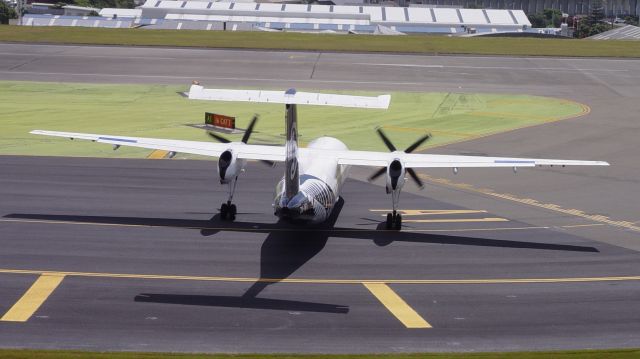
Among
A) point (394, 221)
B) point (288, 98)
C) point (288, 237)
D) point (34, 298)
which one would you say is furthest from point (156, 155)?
point (34, 298)

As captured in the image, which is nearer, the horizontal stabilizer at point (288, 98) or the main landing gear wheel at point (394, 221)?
the horizontal stabilizer at point (288, 98)

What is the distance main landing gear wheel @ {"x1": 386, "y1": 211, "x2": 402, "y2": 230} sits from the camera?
126 ft

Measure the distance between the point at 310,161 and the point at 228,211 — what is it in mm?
4133

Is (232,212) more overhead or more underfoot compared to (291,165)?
more underfoot

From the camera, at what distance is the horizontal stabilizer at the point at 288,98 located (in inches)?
1236

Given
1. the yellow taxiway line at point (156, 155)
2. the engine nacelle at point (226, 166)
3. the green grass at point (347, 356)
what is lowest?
the yellow taxiway line at point (156, 155)

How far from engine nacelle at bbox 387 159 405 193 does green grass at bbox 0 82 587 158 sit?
22.6 m

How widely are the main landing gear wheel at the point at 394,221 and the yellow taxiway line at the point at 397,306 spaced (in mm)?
7872

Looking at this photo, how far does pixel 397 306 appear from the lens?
2831 cm

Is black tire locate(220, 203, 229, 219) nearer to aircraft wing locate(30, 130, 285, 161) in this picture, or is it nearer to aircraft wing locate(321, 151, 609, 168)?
aircraft wing locate(30, 130, 285, 161)

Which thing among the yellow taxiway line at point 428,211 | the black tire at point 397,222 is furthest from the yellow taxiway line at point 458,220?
the black tire at point 397,222

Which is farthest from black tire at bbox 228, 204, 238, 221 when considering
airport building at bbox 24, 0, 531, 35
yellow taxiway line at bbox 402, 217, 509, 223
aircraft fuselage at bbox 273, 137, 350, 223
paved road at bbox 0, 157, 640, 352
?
airport building at bbox 24, 0, 531, 35

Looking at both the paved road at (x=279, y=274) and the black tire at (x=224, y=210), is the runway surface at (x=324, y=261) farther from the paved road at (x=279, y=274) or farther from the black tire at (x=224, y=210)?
the black tire at (x=224, y=210)

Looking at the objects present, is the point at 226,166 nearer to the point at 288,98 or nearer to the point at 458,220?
the point at 288,98
